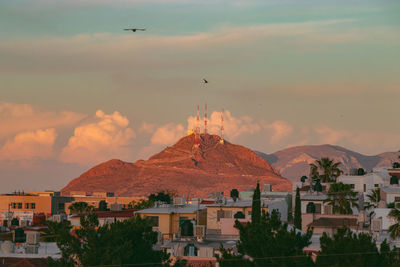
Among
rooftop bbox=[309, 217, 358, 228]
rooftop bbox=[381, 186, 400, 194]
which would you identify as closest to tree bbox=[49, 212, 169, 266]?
rooftop bbox=[309, 217, 358, 228]

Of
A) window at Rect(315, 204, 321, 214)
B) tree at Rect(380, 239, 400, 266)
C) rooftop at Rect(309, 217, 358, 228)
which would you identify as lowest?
tree at Rect(380, 239, 400, 266)

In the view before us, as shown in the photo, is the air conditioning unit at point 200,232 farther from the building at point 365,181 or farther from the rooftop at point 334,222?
the building at point 365,181

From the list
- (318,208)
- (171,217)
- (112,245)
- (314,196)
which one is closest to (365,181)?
(314,196)

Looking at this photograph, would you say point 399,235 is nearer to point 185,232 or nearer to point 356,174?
point 185,232

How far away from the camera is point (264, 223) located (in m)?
82.3

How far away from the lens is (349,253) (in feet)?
246

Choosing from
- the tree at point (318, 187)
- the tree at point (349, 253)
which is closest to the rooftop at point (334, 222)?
the tree at point (318, 187)

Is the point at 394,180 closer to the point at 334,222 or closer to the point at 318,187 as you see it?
the point at 318,187

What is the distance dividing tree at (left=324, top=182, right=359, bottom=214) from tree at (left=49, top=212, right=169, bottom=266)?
7125 centimetres

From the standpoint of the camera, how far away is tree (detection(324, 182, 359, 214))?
150m

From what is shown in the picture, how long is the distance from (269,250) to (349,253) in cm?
667

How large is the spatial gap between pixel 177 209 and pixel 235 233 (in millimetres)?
31310

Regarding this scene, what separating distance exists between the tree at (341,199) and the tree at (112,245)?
71249 millimetres

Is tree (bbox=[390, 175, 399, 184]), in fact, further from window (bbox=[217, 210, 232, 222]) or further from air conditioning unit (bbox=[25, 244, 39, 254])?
air conditioning unit (bbox=[25, 244, 39, 254])
